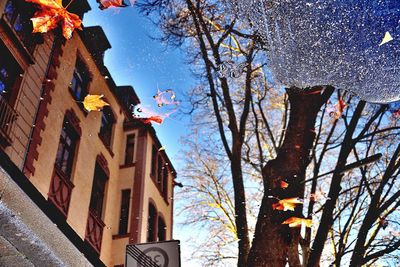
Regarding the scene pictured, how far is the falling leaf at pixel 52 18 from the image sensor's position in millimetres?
7838

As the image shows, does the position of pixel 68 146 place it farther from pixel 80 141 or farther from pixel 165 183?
pixel 165 183

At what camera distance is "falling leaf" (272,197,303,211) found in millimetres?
4633

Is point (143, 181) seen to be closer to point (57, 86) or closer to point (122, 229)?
point (122, 229)

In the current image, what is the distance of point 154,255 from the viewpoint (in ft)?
10.7

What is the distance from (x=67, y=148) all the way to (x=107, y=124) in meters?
3.88

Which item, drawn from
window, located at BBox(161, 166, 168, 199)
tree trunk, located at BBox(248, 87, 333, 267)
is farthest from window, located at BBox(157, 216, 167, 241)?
tree trunk, located at BBox(248, 87, 333, 267)

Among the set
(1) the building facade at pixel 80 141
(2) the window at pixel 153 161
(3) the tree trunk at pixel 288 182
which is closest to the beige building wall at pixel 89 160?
(1) the building facade at pixel 80 141

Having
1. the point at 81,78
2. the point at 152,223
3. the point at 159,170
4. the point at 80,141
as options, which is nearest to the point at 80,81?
the point at 81,78

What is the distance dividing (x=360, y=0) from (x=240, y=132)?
3900mm

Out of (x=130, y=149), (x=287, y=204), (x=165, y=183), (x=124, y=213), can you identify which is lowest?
(x=287, y=204)

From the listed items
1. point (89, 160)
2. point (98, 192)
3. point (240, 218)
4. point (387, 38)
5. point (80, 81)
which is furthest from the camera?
point (98, 192)

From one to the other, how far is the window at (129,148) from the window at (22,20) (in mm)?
6700

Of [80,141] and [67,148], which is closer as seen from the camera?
[67,148]

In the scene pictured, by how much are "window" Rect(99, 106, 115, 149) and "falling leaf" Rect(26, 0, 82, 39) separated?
11.1 feet
